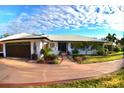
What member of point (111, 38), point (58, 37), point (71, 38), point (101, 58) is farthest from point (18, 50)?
point (111, 38)

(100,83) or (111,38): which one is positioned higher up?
(111,38)

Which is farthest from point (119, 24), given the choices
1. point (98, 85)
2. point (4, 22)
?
point (4, 22)

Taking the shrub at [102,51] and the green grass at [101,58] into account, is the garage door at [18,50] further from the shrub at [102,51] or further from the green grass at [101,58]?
the shrub at [102,51]

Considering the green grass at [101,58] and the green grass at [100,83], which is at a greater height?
the green grass at [101,58]

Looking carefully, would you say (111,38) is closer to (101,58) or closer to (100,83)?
(101,58)

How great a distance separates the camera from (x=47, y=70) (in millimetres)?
5430

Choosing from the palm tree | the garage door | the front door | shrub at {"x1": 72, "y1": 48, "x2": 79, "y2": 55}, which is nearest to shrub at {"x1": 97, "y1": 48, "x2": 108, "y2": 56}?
the palm tree

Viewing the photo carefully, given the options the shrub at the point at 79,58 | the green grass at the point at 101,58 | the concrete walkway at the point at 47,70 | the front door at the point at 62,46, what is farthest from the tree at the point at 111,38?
the front door at the point at 62,46

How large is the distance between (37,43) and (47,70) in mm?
411

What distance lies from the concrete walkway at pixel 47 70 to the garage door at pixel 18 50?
0.09 metres

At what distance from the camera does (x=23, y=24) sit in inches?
213

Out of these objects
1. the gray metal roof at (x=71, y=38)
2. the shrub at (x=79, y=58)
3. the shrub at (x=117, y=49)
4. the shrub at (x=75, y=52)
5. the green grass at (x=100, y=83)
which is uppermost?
the gray metal roof at (x=71, y=38)

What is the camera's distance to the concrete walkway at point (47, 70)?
538cm

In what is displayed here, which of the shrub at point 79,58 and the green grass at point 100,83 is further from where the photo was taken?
the shrub at point 79,58
